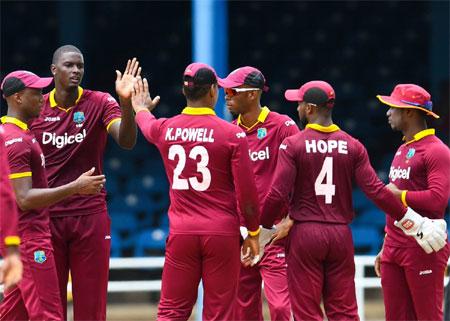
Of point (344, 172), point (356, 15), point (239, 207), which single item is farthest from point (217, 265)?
Answer: point (356, 15)

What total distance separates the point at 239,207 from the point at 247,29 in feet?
38.9

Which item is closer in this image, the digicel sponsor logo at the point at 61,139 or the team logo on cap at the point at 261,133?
the digicel sponsor logo at the point at 61,139

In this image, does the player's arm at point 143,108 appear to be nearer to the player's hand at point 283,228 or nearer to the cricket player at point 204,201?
the cricket player at point 204,201

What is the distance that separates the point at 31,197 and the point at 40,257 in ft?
1.36

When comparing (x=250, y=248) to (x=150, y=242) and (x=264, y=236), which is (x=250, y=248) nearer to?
(x=264, y=236)

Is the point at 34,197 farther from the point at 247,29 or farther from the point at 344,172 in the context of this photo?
the point at 247,29

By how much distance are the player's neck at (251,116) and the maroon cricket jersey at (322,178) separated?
781mm

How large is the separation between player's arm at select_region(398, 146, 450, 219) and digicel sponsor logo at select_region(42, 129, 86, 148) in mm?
2307

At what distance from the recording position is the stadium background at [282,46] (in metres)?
16.9

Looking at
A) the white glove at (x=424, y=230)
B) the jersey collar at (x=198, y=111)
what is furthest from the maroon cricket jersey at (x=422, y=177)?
the jersey collar at (x=198, y=111)

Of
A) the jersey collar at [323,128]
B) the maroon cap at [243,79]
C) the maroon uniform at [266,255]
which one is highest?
the maroon cap at [243,79]

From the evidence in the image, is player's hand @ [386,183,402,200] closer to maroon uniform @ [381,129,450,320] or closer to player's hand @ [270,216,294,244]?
maroon uniform @ [381,129,450,320]

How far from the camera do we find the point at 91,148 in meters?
7.82

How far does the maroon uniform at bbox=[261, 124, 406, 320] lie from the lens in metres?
7.29
